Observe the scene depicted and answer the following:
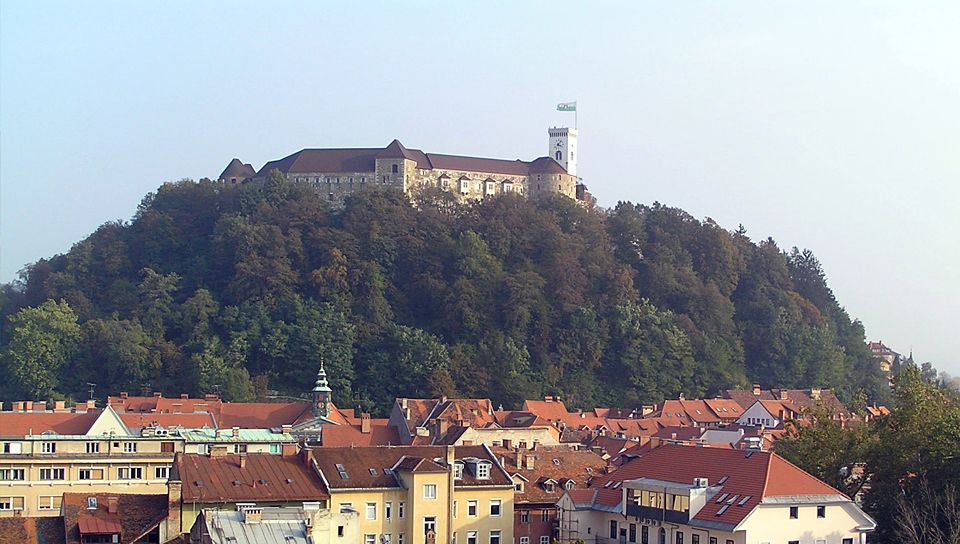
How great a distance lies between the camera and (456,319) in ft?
348

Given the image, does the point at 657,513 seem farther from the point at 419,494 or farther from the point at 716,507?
the point at 419,494

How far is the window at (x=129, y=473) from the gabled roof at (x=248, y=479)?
14.5 meters

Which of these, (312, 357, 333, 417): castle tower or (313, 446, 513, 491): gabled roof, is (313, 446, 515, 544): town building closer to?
(313, 446, 513, 491): gabled roof

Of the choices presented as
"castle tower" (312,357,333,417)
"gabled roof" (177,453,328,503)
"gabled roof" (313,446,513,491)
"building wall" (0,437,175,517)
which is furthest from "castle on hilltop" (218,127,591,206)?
"gabled roof" (177,453,328,503)

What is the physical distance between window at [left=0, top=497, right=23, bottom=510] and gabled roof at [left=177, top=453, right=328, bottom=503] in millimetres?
12982

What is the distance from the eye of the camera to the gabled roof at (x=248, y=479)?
3912 cm

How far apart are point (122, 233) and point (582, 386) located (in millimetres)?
44684

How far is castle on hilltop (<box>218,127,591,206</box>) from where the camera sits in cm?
12694

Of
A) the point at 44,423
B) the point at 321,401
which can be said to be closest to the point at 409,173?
the point at 321,401

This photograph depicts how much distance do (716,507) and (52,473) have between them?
27.4 meters

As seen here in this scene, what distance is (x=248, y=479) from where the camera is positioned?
133ft

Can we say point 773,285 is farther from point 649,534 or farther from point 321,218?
point 649,534

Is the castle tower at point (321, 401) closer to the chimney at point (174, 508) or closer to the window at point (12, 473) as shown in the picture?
the window at point (12, 473)

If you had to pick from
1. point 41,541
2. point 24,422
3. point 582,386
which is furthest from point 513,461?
point 582,386
